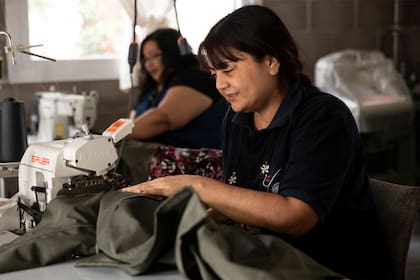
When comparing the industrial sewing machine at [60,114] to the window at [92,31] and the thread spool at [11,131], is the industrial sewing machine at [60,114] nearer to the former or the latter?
the window at [92,31]

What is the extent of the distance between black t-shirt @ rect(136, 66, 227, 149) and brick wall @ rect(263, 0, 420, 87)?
1289 mm

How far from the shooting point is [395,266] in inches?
59.2

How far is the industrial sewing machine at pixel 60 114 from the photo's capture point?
2.74 m

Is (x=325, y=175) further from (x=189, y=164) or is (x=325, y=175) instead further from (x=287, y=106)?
(x=189, y=164)

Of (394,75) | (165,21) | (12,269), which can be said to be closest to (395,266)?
(12,269)

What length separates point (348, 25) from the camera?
434cm

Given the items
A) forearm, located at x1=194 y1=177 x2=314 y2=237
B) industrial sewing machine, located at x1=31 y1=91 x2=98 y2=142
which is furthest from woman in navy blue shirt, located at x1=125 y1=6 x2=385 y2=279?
industrial sewing machine, located at x1=31 y1=91 x2=98 y2=142

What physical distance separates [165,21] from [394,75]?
1428 millimetres

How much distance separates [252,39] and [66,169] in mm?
530

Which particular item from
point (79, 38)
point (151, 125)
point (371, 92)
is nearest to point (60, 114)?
point (151, 125)

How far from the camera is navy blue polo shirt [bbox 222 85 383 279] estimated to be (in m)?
1.39

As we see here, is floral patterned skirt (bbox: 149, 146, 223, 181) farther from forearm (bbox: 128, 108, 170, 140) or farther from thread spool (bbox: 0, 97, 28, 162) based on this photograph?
thread spool (bbox: 0, 97, 28, 162)

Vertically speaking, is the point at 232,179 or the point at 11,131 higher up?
the point at 11,131

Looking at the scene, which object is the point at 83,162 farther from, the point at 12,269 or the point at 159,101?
the point at 159,101
